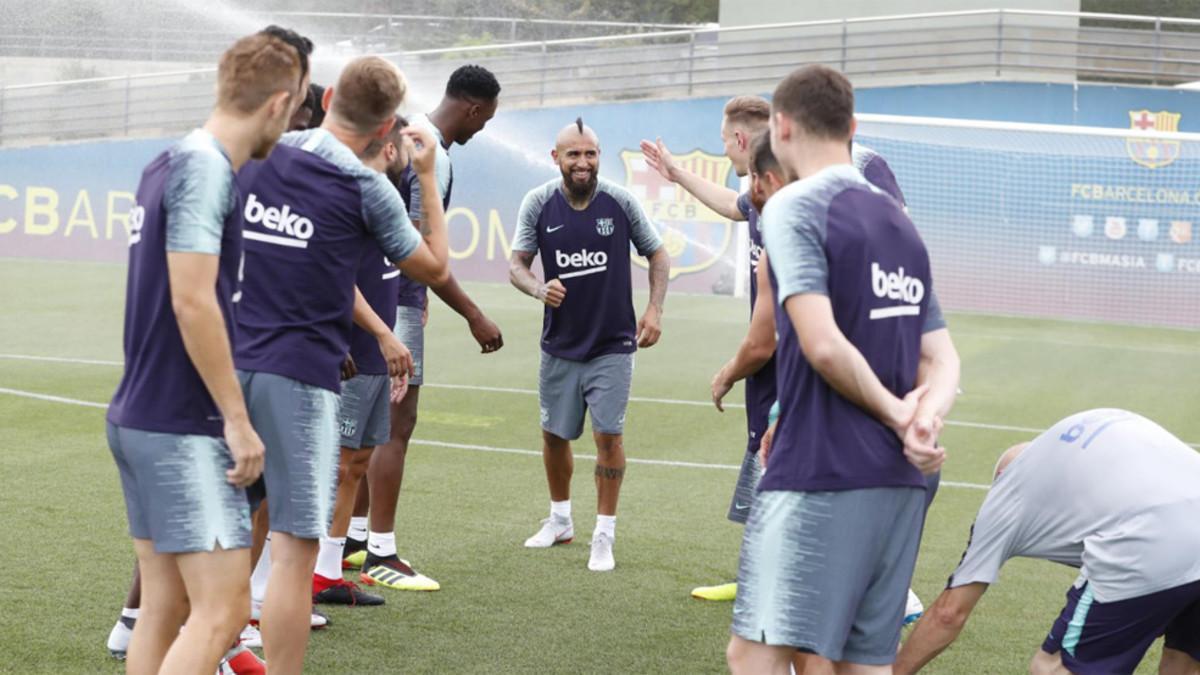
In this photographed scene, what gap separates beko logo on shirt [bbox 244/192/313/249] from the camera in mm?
4703

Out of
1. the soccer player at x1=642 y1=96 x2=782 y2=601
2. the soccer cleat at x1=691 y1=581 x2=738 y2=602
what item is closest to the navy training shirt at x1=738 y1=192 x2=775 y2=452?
the soccer player at x1=642 y1=96 x2=782 y2=601

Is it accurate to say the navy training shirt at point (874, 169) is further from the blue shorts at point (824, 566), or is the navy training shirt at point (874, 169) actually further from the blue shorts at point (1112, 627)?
the blue shorts at point (824, 566)

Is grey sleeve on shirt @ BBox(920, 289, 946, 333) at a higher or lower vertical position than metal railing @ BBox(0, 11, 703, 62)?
lower

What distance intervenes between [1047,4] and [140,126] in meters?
19.9

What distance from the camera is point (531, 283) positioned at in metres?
7.97

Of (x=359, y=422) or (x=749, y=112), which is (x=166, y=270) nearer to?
(x=359, y=422)

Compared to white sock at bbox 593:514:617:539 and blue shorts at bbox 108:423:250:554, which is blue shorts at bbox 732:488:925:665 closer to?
blue shorts at bbox 108:423:250:554

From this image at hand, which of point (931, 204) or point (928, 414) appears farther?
point (931, 204)

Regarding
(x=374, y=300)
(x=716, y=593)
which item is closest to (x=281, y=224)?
(x=374, y=300)

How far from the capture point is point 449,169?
6.80 metres

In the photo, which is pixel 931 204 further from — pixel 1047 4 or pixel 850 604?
pixel 850 604

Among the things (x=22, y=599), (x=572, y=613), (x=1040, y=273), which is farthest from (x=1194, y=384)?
(x=22, y=599)

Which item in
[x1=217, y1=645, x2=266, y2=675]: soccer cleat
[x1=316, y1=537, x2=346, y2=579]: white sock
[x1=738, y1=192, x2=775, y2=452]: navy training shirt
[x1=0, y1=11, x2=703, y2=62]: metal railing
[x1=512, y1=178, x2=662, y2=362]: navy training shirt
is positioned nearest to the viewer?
[x1=217, y1=645, x2=266, y2=675]: soccer cleat

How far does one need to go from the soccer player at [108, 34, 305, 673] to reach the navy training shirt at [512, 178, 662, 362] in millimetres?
4046
